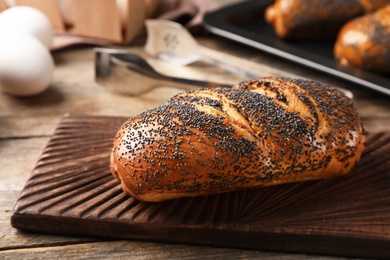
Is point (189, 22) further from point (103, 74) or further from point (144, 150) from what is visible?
point (144, 150)

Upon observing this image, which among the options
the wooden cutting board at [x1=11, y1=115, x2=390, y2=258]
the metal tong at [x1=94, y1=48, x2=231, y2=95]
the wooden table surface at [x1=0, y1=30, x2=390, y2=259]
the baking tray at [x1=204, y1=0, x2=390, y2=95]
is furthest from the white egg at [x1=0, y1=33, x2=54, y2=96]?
the baking tray at [x1=204, y1=0, x2=390, y2=95]

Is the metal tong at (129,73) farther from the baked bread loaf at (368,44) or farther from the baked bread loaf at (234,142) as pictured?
the baked bread loaf at (368,44)

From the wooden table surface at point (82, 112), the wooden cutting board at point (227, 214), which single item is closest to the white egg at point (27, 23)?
the wooden table surface at point (82, 112)

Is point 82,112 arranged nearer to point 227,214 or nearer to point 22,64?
point 22,64

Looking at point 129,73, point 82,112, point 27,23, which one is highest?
point 27,23

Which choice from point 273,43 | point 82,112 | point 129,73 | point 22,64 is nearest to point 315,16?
point 273,43

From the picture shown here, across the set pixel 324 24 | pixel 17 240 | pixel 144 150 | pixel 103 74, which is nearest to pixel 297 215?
pixel 144 150

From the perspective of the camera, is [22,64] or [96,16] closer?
[22,64]
